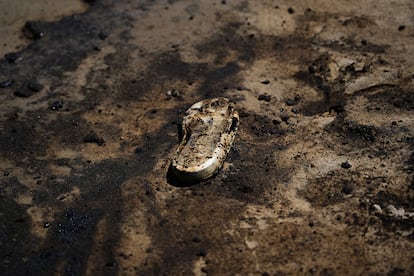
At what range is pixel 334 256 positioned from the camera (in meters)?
3.40

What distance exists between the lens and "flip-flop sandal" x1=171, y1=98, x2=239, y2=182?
13.3ft

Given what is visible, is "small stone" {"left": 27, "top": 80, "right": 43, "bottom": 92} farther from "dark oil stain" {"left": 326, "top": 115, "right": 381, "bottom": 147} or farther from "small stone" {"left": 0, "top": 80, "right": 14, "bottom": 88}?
"dark oil stain" {"left": 326, "top": 115, "right": 381, "bottom": 147}

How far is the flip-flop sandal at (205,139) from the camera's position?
4055 millimetres

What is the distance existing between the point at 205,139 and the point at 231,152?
280 millimetres

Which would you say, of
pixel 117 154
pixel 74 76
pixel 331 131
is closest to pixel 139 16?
pixel 74 76

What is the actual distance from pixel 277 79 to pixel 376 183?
1963 millimetres

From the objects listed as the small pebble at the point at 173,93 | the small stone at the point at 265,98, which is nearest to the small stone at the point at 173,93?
the small pebble at the point at 173,93

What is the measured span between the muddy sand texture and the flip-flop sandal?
0.44ft

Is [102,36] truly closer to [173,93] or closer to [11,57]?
[11,57]

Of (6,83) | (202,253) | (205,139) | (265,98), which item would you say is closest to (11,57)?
(6,83)

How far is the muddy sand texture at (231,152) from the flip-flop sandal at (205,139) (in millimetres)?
135

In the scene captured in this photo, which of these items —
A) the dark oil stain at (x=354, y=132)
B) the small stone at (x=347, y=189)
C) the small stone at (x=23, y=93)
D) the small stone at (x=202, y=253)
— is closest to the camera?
the small stone at (x=202, y=253)

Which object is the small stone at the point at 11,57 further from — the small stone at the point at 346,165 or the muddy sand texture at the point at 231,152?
the small stone at the point at 346,165

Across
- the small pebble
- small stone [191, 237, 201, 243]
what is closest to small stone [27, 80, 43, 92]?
the small pebble
